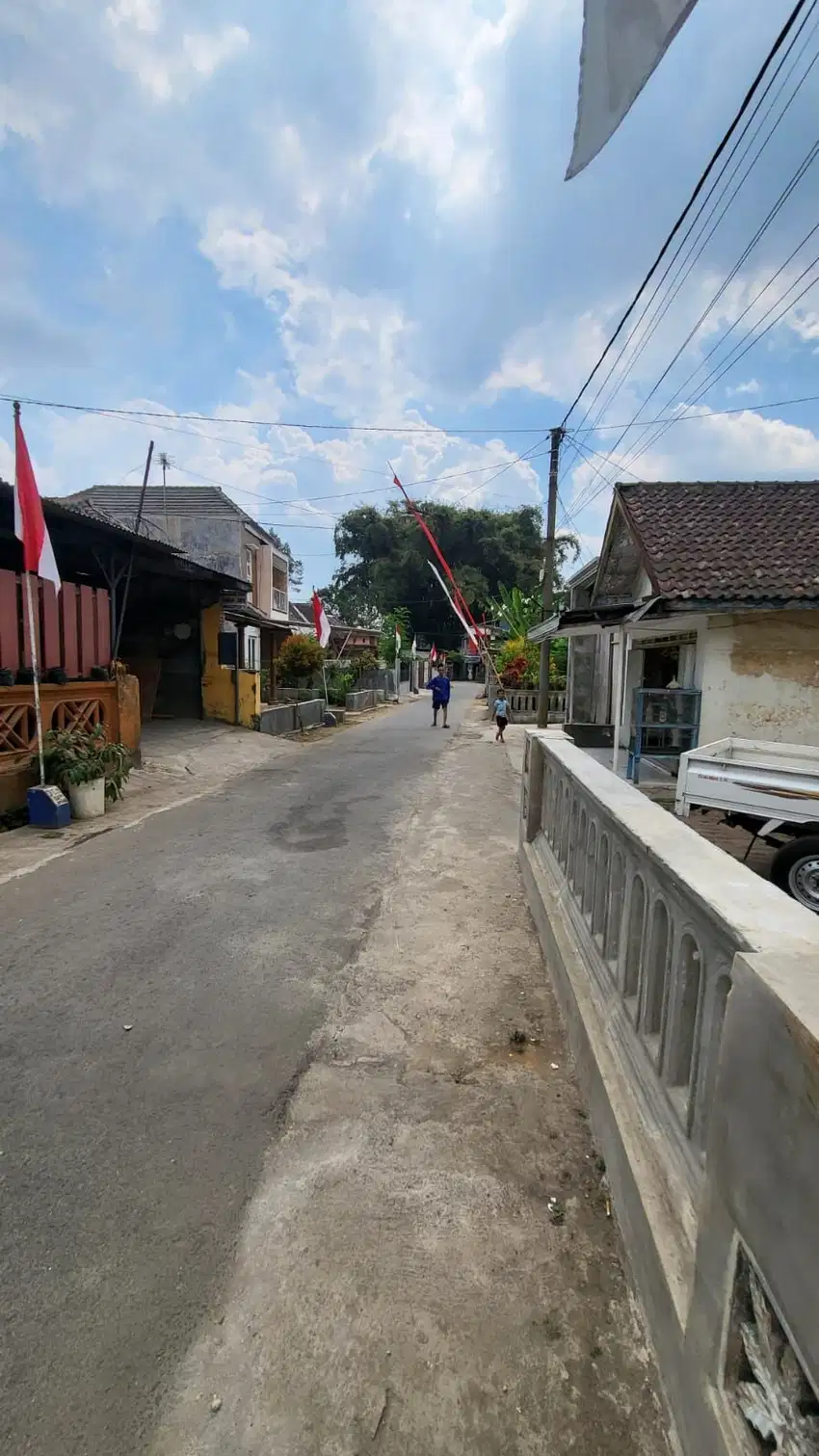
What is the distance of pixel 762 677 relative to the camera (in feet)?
30.6

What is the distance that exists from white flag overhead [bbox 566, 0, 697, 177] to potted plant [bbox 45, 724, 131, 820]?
7.33 meters

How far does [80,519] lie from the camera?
9484mm

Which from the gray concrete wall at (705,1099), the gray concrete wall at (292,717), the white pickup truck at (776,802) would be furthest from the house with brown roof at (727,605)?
the gray concrete wall at (292,717)

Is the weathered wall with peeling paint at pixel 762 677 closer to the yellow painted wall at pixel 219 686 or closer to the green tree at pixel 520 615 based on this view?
the yellow painted wall at pixel 219 686

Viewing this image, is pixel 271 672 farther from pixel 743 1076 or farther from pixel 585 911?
pixel 743 1076

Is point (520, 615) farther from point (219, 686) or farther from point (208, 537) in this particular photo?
point (219, 686)

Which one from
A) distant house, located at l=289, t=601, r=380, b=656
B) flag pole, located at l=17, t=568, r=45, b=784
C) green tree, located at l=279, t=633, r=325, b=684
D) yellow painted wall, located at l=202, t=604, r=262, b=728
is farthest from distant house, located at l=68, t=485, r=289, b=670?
flag pole, located at l=17, t=568, r=45, b=784

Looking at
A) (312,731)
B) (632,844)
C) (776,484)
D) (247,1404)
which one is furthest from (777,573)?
(312,731)

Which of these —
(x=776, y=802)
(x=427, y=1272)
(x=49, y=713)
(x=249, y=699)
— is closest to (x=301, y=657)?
(x=249, y=699)

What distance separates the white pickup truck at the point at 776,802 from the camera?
5211 mm

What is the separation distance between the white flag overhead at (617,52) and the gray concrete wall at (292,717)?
48.3ft

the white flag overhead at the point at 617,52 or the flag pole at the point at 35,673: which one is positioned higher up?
the white flag overhead at the point at 617,52

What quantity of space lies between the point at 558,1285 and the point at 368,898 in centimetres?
333

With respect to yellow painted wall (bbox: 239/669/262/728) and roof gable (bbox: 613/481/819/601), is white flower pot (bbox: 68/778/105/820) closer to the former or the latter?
roof gable (bbox: 613/481/819/601)
